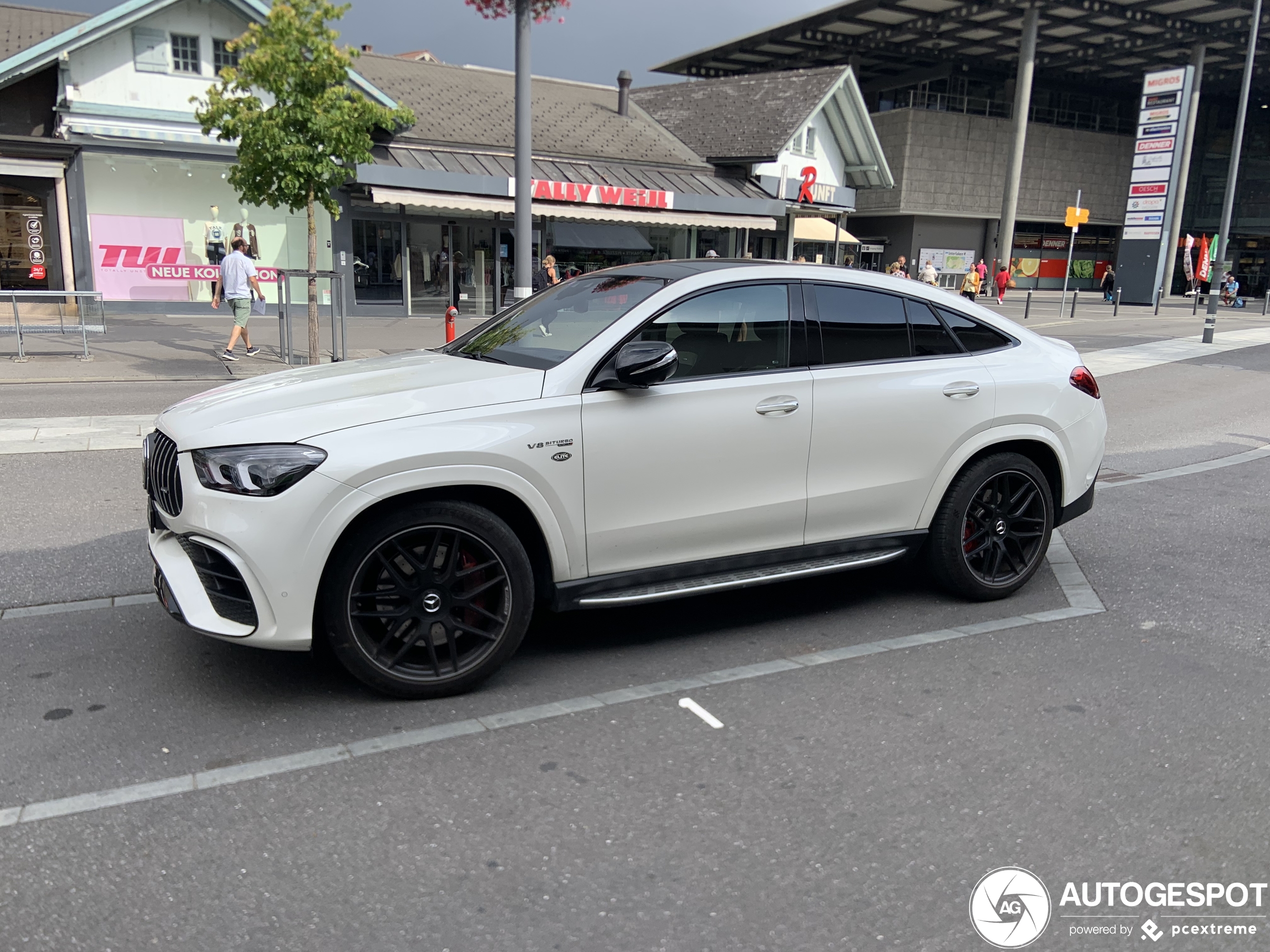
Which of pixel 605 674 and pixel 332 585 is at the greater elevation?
pixel 332 585

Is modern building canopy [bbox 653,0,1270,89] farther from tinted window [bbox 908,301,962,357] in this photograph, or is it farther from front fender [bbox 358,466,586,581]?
front fender [bbox 358,466,586,581]

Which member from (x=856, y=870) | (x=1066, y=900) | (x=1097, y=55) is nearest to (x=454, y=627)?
(x=856, y=870)

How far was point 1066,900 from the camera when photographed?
8.93ft

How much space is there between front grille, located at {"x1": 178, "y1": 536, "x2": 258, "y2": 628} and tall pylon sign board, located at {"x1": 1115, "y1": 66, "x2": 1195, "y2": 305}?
125 ft

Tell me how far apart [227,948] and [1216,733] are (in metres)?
3.42

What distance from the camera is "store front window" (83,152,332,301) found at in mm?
22375

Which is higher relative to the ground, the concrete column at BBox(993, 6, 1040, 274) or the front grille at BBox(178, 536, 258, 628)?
the concrete column at BBox(993, 6, 1040, 274)

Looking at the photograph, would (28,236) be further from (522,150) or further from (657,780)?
(657,780)

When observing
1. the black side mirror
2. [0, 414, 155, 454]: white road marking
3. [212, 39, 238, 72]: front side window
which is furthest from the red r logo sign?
the black side mirror

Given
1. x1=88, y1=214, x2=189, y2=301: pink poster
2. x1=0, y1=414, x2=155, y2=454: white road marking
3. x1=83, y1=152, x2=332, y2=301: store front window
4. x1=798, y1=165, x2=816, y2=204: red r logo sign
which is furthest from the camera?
x1=88, y1=214, x2=189, y2=301: pink poster

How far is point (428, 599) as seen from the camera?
12.2ft

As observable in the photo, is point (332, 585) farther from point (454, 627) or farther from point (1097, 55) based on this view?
point (1097, 55)

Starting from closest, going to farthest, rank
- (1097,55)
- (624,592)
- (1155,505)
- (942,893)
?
(942,893) → (624,592) → (1155,505) → (1097,55)

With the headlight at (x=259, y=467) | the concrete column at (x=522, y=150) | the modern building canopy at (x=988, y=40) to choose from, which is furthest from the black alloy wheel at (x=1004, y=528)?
the modern building canopy at (x=988, y=40)
